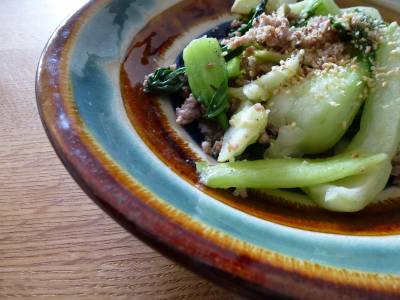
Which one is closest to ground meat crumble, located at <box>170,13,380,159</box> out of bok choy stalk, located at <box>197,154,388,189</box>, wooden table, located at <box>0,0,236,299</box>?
bok choy stalk, located at <box>197,154,388,189</box>

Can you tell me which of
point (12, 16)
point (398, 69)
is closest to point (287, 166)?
point (398, 69)

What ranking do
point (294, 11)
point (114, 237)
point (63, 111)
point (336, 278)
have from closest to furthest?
point (336, 278) → point (63, 111) → point (114, 237) → point (294, 11)

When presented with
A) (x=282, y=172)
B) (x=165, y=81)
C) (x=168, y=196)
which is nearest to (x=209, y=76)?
(x=165, y=81)

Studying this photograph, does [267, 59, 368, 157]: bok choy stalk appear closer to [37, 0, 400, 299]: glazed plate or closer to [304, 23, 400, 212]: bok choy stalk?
[304, 23, 400, 212]: bok choy stalk

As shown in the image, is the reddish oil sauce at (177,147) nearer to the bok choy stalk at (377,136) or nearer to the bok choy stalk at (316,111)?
the bok choy stalk at (377,136)

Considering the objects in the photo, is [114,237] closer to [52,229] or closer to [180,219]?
[52,229]
